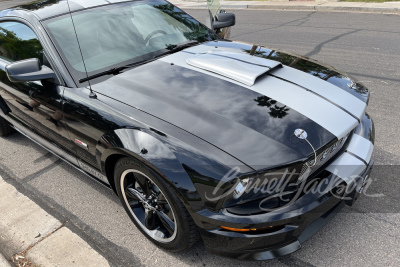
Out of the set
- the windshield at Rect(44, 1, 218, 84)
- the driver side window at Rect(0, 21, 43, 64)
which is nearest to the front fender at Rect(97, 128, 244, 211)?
the windshield at Rect(44, 1, 218, 84)

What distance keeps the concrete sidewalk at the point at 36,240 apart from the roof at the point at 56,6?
5.44 ft

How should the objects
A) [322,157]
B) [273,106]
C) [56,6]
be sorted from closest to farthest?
[322,157] < [273,106] < [56,6]

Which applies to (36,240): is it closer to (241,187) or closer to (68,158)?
(68,158)

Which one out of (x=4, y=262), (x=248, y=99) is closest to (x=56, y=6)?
(x=248, y=99)

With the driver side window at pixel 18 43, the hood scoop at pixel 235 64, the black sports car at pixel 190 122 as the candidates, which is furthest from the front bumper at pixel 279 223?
the driver side window at pixel 18 43

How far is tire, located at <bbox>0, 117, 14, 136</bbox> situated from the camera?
415 cm

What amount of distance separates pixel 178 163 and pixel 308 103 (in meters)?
0.99

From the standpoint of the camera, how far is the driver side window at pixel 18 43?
9.58ft

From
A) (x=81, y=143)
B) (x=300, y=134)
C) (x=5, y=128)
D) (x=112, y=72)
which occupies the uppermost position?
(x=112, y=72)

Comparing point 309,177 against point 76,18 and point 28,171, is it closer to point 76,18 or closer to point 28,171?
point 76,18

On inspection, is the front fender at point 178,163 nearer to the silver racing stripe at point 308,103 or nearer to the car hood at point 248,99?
the car hood at point 248,99

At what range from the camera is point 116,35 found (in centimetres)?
292

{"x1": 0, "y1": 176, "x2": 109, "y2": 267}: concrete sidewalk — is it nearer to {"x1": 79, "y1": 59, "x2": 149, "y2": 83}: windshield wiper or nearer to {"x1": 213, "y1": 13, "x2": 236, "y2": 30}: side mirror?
{"x1": 79, "y1": 59, "x2": 149, "y2": 83}: windshield wiper

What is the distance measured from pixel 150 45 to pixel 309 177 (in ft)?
5.82
